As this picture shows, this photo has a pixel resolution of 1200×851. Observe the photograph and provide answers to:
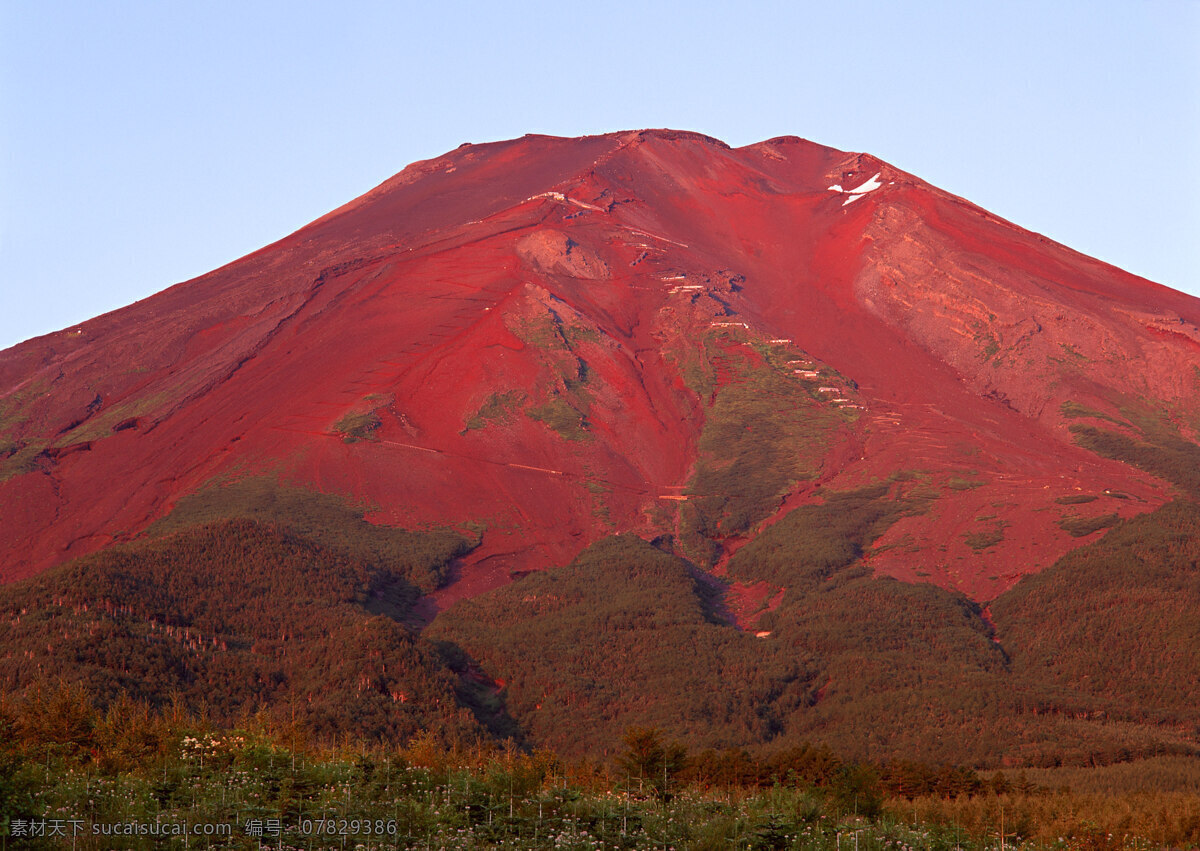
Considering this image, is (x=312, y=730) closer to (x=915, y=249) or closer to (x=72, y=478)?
(x=72, y=478)

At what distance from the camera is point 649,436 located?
369 feet

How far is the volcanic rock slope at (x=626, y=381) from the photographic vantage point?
99.4 meters

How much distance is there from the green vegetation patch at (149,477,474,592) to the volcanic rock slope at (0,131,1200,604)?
1.55 metres

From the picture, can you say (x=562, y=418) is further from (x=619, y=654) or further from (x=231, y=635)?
(x=231, y=635)

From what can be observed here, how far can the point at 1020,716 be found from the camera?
69938 millimetres

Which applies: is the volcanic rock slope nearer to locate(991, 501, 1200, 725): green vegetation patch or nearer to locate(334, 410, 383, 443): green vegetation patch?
locate(334, 410, 383, 443): green vegetation patch

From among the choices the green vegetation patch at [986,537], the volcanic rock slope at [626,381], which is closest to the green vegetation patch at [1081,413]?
the volcanic rock slope at [626,381]

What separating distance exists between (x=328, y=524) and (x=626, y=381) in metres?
33.3

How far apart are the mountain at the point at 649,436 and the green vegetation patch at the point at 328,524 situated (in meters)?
0.29

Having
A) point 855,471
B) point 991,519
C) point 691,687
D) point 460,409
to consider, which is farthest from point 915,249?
point 691,687

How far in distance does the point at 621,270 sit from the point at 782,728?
67885mm

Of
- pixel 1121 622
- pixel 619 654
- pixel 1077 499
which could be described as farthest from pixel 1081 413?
pixel 619 654

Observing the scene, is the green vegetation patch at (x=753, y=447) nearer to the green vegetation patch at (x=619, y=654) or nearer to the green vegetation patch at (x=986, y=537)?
the green vegetation patch at (x=619, y=654)

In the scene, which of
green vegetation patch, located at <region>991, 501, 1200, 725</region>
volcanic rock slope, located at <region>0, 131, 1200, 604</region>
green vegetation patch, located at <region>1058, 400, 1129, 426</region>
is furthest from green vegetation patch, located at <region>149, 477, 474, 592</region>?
green vegetation patch, located at <region>1058, 400, 1129, 426</region>
